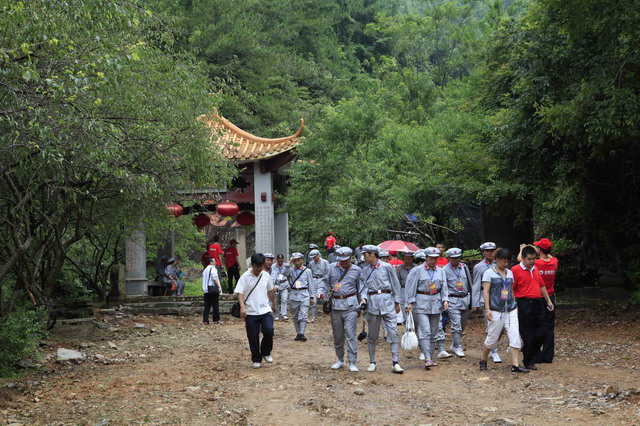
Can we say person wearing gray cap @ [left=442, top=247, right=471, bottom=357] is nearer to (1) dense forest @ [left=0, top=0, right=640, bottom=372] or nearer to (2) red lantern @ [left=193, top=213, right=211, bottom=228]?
(1) dense forest @ [left=0, top=0, right=640, bottom=372]

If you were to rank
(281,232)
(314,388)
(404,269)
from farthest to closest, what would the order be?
(281,232) → (404,269) → (314,388)

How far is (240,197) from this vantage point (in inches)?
858

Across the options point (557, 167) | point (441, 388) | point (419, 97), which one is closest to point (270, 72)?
point (419, 97)

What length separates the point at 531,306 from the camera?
380 inches

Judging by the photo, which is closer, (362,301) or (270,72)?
Result: (362,301)

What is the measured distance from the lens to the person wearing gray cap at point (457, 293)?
35.7 feet

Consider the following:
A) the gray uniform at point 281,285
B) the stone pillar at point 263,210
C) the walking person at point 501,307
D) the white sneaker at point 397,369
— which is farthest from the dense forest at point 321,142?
the white sneaker at point 397,369

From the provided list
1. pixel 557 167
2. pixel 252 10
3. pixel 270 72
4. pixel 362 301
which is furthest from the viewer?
pixel 252 10

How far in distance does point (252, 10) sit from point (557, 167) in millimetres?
23711

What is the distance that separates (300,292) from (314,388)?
5.51m

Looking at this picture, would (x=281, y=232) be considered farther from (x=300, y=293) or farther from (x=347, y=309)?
(x=347, y=309)

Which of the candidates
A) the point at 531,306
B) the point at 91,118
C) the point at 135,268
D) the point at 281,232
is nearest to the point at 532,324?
the point at 531,306

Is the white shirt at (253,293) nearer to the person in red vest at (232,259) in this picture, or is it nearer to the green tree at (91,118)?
the green tree at (91,118)

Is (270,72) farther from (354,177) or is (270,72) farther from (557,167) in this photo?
(557,167)
